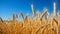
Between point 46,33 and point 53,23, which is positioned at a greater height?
point 53,23

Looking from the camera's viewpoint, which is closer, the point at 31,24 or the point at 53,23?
the point at 53,23

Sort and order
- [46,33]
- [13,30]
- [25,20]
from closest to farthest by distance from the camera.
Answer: [46,33], [13,30], [25,20]

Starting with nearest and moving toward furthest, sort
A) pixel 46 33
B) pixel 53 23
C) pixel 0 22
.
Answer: pixel 53 23
pixel 46 33
pixel 0 22

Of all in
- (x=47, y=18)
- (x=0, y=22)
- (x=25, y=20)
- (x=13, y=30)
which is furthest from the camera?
(x=0, y=22)

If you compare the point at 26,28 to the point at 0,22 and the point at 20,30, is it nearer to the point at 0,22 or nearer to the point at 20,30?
the point at 20,30

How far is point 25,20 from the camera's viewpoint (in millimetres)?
2428

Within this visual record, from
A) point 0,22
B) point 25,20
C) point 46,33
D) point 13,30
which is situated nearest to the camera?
point 46,33

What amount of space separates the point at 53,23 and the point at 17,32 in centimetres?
76

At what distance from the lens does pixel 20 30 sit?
7.23 feet

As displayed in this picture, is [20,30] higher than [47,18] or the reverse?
the reverse

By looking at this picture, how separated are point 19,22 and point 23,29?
59 cm

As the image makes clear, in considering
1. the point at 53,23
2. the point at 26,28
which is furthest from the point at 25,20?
the point at 53,23

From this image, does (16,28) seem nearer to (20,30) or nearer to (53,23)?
(20,30)

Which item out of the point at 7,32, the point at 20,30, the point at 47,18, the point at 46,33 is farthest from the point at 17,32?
the point at 47,18
